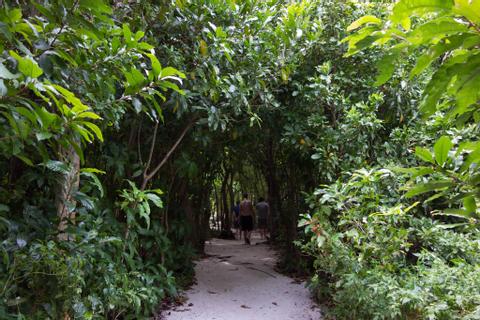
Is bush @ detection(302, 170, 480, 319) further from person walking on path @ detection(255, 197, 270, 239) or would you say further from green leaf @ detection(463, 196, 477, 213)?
person walking on path @ detection(255, 197, 270, 239)

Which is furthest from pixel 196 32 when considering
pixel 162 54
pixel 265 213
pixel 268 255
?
pixel 265 213

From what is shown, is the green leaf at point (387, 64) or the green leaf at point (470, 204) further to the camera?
the green leaf at point (470, 204)

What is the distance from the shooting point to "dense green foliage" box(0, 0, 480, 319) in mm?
1119

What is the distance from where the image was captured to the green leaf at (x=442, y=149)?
0.95m

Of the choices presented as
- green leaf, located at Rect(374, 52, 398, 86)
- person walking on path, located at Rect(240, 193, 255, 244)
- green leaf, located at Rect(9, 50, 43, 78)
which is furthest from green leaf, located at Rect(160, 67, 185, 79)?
person walking on path, located at Rect(240, 193, 255, 244)

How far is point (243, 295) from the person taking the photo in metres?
4.99

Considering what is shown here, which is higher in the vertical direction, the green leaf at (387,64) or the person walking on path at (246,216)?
the person walking on path at (246,216)

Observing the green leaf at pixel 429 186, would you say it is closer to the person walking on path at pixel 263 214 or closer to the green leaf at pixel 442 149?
the green leaf at pixel 442 149

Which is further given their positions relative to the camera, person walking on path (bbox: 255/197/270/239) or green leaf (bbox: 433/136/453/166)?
person walking on path (bbox: 255/197/270/239)

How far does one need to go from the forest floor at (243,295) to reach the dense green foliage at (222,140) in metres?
0.32

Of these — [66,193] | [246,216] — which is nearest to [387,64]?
[66,193]

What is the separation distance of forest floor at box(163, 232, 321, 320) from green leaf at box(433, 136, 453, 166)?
3734mm

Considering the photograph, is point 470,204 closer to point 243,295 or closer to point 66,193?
point 66,193

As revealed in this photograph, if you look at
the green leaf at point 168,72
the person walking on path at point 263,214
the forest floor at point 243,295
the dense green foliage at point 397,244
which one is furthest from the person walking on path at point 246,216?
the green leaf at point 168,72
